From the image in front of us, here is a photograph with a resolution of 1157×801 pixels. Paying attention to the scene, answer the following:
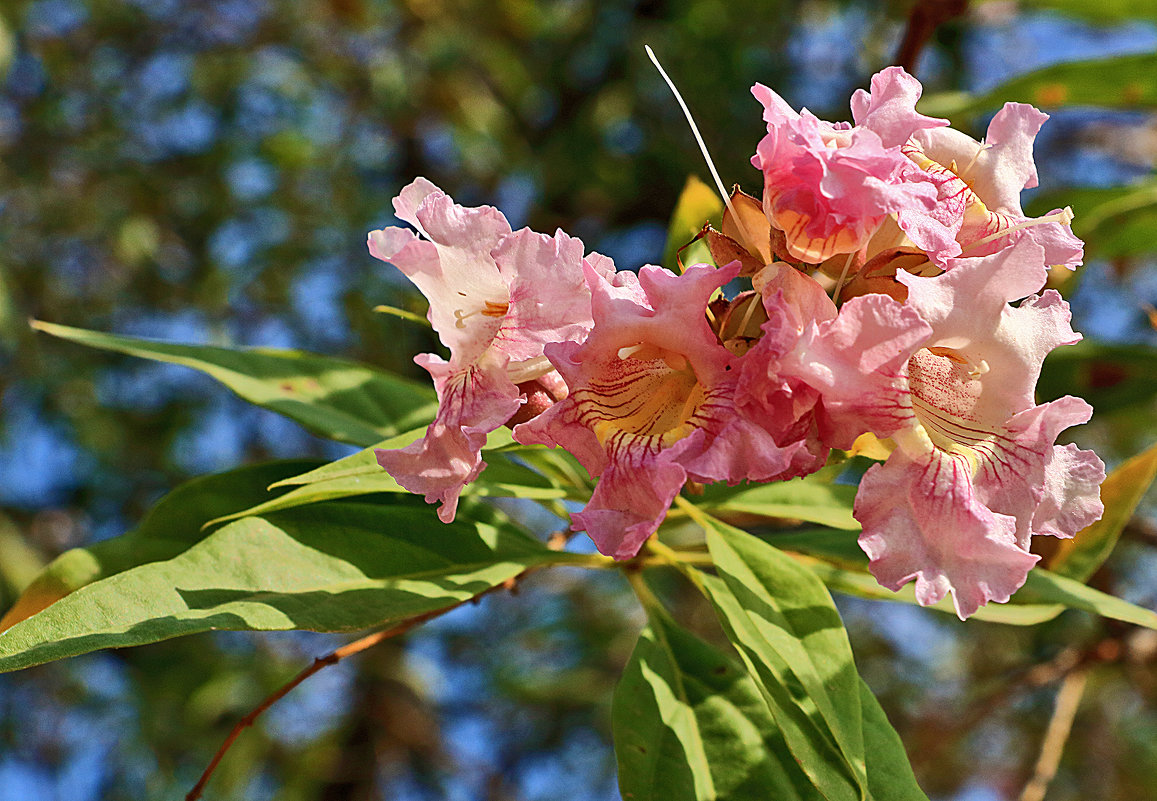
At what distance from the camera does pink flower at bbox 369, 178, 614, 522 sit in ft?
2.49

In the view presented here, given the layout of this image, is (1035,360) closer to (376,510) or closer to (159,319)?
(376,510)

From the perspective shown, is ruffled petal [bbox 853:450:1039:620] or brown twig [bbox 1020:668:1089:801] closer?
ruffled petal [bbox 853:450:1039:620]

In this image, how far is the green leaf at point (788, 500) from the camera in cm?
116

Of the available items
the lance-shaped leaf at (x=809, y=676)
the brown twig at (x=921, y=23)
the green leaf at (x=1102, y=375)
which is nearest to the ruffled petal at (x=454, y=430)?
the lance-shaped leaf at (x=809, y=676)

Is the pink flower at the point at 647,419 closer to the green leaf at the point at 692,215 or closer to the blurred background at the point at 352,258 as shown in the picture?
the green leaf at the point at 692,215

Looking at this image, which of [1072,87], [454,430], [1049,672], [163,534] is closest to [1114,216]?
[1072,87]

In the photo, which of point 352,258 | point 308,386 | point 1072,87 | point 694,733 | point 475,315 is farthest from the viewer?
point 352,258

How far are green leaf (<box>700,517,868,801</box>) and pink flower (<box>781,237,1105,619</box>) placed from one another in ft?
0.40

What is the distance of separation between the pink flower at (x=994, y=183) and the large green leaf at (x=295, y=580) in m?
0.55

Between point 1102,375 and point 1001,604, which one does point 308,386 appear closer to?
point 1001,604

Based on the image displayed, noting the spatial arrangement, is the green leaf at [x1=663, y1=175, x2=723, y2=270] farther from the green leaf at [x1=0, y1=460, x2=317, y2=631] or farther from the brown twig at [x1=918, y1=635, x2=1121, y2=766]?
the brown twig at [x1=918, y1=635, x2=1121, y2=766]

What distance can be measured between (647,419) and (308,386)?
2.08ft

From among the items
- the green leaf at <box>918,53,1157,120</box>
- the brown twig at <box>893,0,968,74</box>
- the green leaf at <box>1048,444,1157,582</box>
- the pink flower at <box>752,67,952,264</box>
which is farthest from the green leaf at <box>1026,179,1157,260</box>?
the pink flower at <box>752,67,952,264</box>

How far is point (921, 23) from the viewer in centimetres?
146
